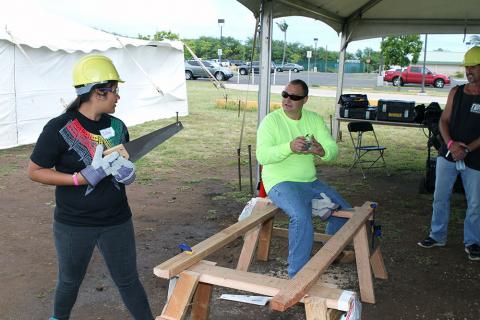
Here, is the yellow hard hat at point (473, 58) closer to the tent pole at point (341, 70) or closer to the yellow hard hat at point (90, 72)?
the yellow hard hat at point (90, 72)

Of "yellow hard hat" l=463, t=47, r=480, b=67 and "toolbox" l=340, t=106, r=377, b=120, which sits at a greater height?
"yellow hard hat" l=463, t=47, r=480, b=67

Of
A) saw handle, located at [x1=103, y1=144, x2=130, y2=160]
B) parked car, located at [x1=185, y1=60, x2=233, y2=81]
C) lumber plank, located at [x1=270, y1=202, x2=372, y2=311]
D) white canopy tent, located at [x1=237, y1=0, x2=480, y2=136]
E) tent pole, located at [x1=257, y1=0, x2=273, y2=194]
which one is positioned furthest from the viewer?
parked car, located at [x1=185, y1=60, x2=233, y2=81]

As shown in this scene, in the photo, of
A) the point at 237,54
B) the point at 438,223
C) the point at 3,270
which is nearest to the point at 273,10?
the point at 438,223

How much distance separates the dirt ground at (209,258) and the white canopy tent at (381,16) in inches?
65.4

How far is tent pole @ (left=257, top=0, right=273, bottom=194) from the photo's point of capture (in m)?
5.71

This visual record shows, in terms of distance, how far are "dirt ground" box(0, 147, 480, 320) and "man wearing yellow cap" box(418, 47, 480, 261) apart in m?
0.35

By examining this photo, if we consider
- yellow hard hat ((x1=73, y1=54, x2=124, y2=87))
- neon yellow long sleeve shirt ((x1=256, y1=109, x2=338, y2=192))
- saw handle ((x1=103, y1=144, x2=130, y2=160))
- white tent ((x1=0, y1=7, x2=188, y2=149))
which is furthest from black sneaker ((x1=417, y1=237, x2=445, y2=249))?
white tent ((x1=0, y1=7, x2=188, y2=149))

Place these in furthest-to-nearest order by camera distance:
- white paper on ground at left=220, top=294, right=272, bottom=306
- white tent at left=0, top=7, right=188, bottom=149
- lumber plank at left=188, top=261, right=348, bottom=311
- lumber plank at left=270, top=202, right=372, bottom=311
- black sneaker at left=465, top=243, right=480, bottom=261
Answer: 1. white tent at left=0, top=7, right=188, bottom=149
2. black sneaker at left=465, top=243, right=480, bottom=261
3. white paper on ground at left=220, top=294, right=272, bottom=306
4. lumber plank at left=188, top=261, right=348, bottom=311
5. lumber plank at left=270, top=202, right=372, bottom=311

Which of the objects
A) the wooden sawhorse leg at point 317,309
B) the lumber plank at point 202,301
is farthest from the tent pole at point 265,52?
the wooden sawhorse leg at point 317,309

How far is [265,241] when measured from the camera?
432cm

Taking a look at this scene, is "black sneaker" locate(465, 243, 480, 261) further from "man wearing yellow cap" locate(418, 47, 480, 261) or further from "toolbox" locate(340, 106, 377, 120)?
"toolbox" locate(340, 106, 377, 120)

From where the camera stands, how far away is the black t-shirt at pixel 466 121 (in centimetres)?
421

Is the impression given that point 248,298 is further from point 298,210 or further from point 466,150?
point 466,150

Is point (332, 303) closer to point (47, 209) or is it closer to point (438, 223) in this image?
point (438, 223)
